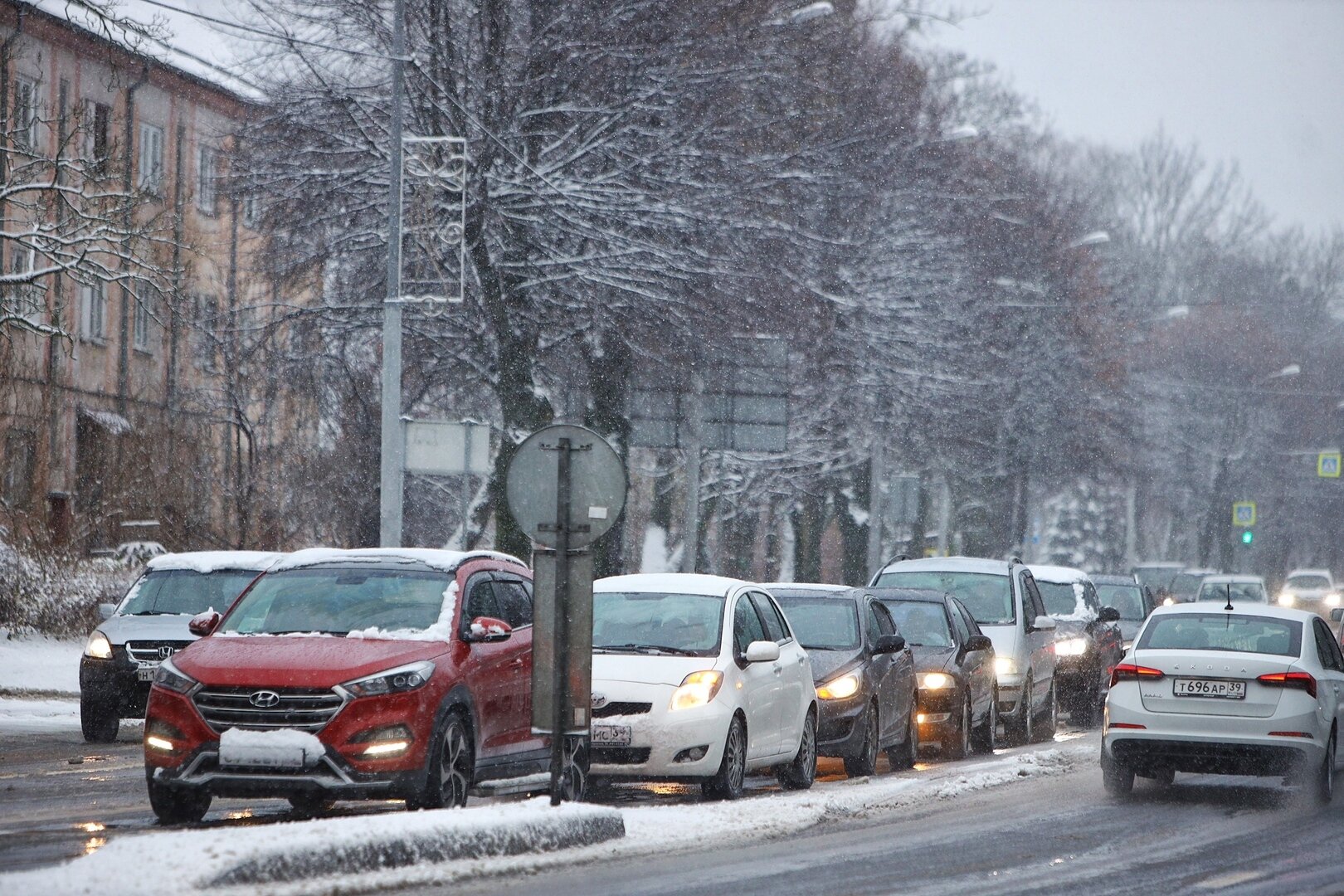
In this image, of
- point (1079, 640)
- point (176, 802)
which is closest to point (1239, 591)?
point (1079, 640)

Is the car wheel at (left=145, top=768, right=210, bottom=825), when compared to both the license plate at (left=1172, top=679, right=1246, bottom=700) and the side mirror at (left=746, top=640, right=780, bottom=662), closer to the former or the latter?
the side mirror at (left=746, top=640, right=780, bottom=662)

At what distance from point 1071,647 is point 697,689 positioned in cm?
1271

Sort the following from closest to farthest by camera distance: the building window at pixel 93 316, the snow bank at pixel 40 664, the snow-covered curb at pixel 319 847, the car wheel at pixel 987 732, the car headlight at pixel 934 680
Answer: the snow-covered curb at pixel 319 847, the car headlight at pixel 934 680, the car wheel at pixel 987 732, the snow bank at pixel 40 664, the building window at pixel 93 316

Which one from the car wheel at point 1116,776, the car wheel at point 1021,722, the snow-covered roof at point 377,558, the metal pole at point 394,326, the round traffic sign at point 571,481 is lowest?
the car wheel at point 1021,722

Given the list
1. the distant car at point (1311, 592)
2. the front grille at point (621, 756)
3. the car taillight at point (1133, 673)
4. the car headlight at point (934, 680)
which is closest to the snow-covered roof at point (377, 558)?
the front grille at point (621, 756)

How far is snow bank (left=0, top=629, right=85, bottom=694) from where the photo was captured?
951 inches

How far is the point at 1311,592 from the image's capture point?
180 ft

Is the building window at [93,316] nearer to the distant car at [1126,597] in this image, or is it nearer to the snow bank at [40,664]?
the snow bank at [40,664]

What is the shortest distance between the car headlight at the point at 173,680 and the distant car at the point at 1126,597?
20968 mm

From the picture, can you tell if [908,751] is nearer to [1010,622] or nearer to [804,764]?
[804,764]

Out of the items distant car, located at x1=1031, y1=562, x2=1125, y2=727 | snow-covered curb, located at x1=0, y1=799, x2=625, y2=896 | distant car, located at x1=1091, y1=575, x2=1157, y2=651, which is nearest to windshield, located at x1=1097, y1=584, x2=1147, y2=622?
distant car, located at x1=1091, y1=575, x2=1157, y2=651

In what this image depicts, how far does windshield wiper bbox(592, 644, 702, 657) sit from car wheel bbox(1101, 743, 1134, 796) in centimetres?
325

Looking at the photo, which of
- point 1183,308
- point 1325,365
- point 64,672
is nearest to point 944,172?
point 1183,308

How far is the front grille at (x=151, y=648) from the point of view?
1778 cm
